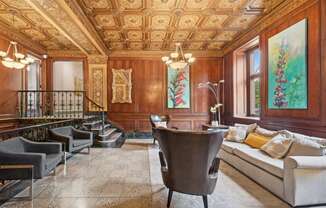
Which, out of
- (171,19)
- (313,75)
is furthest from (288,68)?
(171,19)

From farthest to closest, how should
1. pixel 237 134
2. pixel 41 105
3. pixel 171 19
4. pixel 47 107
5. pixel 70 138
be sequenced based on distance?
pixel 47 107 < pixel 41 105 < pixel 171 19 < pixel 237 134 < pixel 70 138

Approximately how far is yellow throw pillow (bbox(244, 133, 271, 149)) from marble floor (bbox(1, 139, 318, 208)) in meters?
0.72

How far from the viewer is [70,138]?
17.1ft

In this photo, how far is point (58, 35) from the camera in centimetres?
788

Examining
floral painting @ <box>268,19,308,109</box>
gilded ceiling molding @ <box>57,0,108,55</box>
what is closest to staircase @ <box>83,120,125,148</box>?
gilded ceiling molding @ <box>57,0,108,55</box>

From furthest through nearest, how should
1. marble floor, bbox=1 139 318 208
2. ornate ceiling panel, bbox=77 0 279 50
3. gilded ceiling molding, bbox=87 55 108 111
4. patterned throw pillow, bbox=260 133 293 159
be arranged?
gilded ceiling molding, bbox=87 55 108 111, ornate ceiling panel, bbox=77 0 279 50, patterned throw pillow, bbox=260 133 293 159, marble floor, bbox=1 139 318 208

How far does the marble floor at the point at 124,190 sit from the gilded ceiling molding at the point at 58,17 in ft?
10.8

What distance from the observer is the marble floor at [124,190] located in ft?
10.2

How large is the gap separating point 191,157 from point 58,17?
15.2 feet

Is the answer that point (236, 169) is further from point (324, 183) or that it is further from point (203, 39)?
point (203, 39)

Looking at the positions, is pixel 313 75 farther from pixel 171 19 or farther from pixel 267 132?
pixel 171 19

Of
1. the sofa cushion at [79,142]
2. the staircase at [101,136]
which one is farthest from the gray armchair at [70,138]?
the staircase at [101,136]

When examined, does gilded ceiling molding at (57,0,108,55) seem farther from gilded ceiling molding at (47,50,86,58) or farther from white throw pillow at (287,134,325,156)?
white throw pillow at (287,134,325,156)

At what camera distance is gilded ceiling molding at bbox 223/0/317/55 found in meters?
5.15
